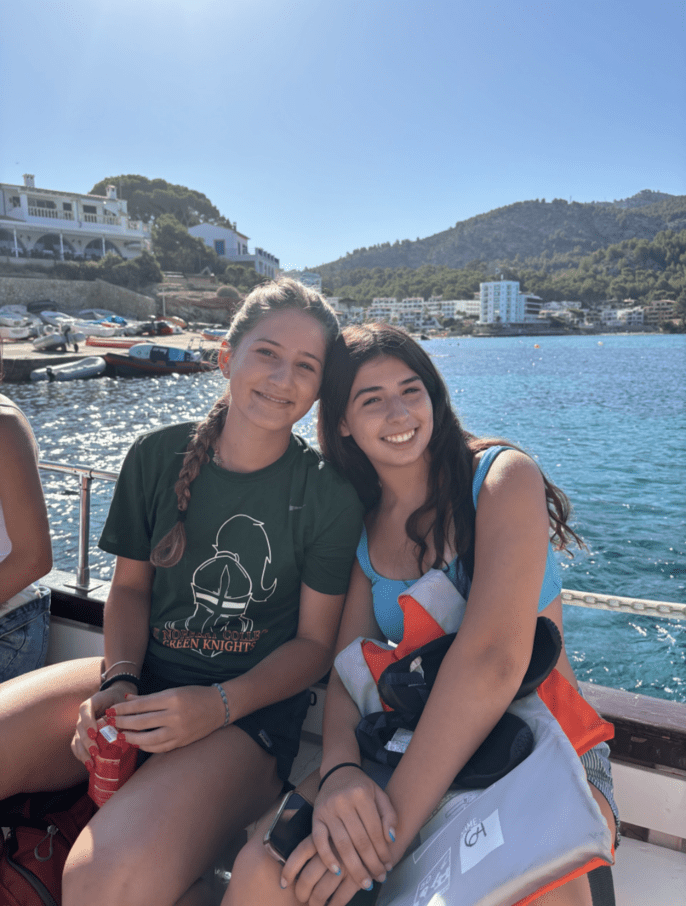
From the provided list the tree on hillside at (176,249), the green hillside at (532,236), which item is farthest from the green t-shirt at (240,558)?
the green hillside at (532,236)

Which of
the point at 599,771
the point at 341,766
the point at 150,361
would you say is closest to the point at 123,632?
the point at 341,766

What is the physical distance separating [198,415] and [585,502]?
13561 mm

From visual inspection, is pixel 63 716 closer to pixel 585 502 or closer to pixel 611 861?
pixel 611 861

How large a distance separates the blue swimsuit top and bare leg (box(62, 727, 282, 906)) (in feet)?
1.49

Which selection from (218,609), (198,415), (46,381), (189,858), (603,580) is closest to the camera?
(189,858)

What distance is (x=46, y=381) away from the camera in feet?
78.6

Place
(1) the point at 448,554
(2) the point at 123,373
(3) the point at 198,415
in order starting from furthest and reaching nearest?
(2) the point at 123,373
(3) the point at 198,415
(1) the point at 448,554

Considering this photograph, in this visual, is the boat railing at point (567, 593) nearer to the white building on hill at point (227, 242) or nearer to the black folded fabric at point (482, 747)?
the black folded fabric at point (482, 747)

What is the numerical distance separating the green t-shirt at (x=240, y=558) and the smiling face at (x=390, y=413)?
161mm

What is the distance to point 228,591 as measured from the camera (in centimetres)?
164

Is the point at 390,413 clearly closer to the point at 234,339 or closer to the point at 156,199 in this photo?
the point at 234,339

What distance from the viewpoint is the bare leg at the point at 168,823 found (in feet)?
3.76

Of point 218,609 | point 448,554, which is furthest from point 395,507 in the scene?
point 218,609

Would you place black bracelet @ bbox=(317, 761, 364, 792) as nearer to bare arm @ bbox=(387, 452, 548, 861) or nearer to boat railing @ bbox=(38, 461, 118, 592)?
bare arm @ bbox=(387, 452, 548, 861)
